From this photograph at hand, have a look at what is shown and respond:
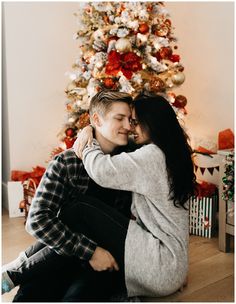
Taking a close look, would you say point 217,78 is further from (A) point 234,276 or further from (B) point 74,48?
(A) point 234,276

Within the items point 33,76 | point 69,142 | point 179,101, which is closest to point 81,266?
point 69,142

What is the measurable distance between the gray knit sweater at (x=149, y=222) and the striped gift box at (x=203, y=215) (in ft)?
2.94

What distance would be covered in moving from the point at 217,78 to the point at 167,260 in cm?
176

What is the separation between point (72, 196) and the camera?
1781 millimetres

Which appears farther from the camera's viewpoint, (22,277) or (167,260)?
(22,277)

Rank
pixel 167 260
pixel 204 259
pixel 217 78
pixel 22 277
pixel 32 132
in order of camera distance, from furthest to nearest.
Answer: pixel 32 132 → pixel 217 78 → pixel 204 259 → pixel 22 277 → pixel 167 260

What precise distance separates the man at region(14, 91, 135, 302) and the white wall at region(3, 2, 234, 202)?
1.32 meters

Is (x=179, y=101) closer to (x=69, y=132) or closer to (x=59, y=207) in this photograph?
(x=69, y=132)

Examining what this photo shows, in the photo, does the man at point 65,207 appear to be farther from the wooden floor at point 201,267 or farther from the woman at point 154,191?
the wooden floor at point 201,267

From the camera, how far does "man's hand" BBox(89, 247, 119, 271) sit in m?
1.62

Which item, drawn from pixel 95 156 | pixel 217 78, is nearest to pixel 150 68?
pixel 217 78

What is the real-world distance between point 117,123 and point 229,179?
76 centimetres

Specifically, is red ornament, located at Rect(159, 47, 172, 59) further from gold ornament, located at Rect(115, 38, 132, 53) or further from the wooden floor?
the wooden floor

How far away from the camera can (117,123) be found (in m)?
1.77
